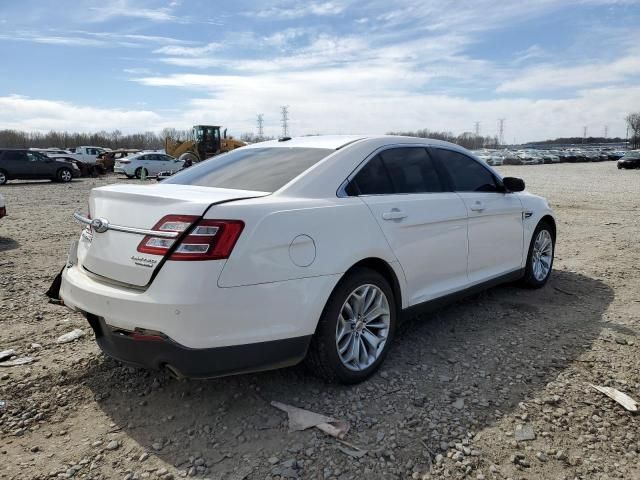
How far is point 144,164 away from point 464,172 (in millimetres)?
27579

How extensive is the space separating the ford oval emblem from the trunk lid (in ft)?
0.07

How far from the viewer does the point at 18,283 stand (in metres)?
5.73

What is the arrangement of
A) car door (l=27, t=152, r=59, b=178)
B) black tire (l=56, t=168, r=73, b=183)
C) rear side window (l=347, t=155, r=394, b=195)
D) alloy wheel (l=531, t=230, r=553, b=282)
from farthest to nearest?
black tire (l=56, t=168, r=73, b=183), car door (l=27, t=152, r=59, b=178), alloy wheel (l=531, t=230, r=553, b=282), rear side window (l=347, t=155, r=394, b=195)

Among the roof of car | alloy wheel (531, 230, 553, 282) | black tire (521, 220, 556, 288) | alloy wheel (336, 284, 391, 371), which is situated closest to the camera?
alloy wheel (336, 284, 391, 371)

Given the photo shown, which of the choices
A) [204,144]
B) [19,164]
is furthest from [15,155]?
[204,144]

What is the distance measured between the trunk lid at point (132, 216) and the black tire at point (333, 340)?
2.51 ft

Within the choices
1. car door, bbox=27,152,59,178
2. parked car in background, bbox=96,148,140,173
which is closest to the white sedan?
car door, bbox=27,152,59,178

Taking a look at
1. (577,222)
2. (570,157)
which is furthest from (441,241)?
(570,157)

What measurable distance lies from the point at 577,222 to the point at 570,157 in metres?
62.7

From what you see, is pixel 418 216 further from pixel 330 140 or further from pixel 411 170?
pixel 330 140

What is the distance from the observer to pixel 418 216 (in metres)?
3.75

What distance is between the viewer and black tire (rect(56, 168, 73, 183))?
25.1 meters

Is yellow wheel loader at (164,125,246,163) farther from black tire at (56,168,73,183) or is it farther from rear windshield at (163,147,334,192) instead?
rear windshield at (163,147,334,192)

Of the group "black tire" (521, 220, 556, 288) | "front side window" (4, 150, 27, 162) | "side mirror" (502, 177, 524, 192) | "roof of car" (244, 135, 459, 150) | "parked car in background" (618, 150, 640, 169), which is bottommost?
"black tire" (521, 220, 556, 288)
